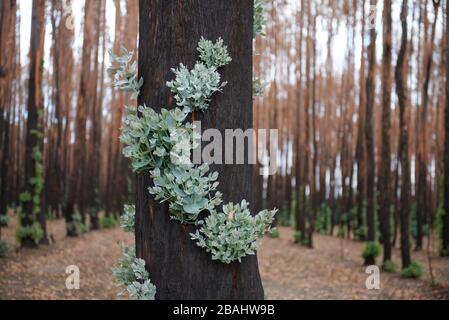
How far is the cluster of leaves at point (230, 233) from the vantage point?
222cm

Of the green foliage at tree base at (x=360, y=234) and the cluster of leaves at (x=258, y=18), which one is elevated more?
the cluster of leaves at (x=258, y=18)

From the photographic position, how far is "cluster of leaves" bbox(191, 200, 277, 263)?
7.27 feet

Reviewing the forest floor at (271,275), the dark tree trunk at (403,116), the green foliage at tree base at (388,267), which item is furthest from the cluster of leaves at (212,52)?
the green foliage at tree base at (388,267)

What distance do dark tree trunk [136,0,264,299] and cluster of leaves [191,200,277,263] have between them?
2.8 inches

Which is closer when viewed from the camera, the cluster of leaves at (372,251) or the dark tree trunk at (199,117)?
the dark tree trunk at (199,117)

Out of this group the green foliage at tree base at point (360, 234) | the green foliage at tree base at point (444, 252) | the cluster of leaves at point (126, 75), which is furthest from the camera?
the green foliage at tree base at point (360, 234)

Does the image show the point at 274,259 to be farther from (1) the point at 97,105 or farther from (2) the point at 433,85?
(2) the point at 433,85

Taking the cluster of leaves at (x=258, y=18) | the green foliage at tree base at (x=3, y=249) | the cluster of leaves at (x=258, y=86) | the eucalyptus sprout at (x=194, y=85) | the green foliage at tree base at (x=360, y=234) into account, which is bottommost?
the green foliage at tree base at (x=360, y=234)

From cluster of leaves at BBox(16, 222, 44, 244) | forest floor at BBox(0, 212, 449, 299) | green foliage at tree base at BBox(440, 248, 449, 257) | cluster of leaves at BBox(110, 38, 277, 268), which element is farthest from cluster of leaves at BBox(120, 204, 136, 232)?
green foliage at tree base at BBox(440, 248, 449, 257)

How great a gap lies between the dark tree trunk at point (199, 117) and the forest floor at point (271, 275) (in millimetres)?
2993

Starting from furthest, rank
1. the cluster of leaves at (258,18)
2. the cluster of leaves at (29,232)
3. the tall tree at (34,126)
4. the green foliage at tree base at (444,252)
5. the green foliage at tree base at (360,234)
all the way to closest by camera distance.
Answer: the green foliage at tree base at (360,234) → the green foliage at tree base at (444,252) → the tall tree at (34,126) → the cluster of leaves at (29,232) → the cluster of leaves at (258,18)

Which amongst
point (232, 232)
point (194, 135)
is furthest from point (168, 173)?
point (232, 232)

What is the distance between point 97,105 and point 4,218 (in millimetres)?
6341

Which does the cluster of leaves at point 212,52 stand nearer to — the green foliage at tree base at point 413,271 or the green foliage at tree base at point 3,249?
the green foliage at tree base at point 413,271
